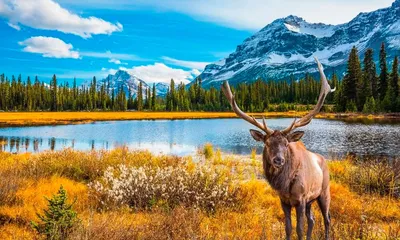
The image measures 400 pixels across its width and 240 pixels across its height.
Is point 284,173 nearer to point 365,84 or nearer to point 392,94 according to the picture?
point 392,94

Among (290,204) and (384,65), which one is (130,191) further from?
(384,65)

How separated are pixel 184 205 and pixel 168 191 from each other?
0.87 m

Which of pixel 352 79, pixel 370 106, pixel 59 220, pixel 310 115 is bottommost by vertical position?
pixel 59 220

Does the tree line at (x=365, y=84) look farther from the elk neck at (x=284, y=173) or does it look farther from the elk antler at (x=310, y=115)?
the elk neck at (x=284, y=173)

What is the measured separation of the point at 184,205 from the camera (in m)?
8.01

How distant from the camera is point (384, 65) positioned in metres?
73.0

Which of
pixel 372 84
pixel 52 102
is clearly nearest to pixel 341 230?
pixel 372 84

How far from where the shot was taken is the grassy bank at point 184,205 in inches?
240

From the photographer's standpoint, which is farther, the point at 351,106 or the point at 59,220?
the point at 351,106

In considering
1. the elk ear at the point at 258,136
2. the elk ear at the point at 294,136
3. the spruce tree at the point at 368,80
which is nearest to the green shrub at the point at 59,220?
the elk ear at the point at 258,136

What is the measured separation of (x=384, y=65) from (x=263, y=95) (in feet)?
216

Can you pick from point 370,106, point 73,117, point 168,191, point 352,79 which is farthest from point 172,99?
point 168,191

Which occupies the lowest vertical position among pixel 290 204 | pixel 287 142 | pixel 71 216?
pixel 71 216

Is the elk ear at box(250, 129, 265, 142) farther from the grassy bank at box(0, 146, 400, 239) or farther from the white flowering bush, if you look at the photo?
the white flowering bush
